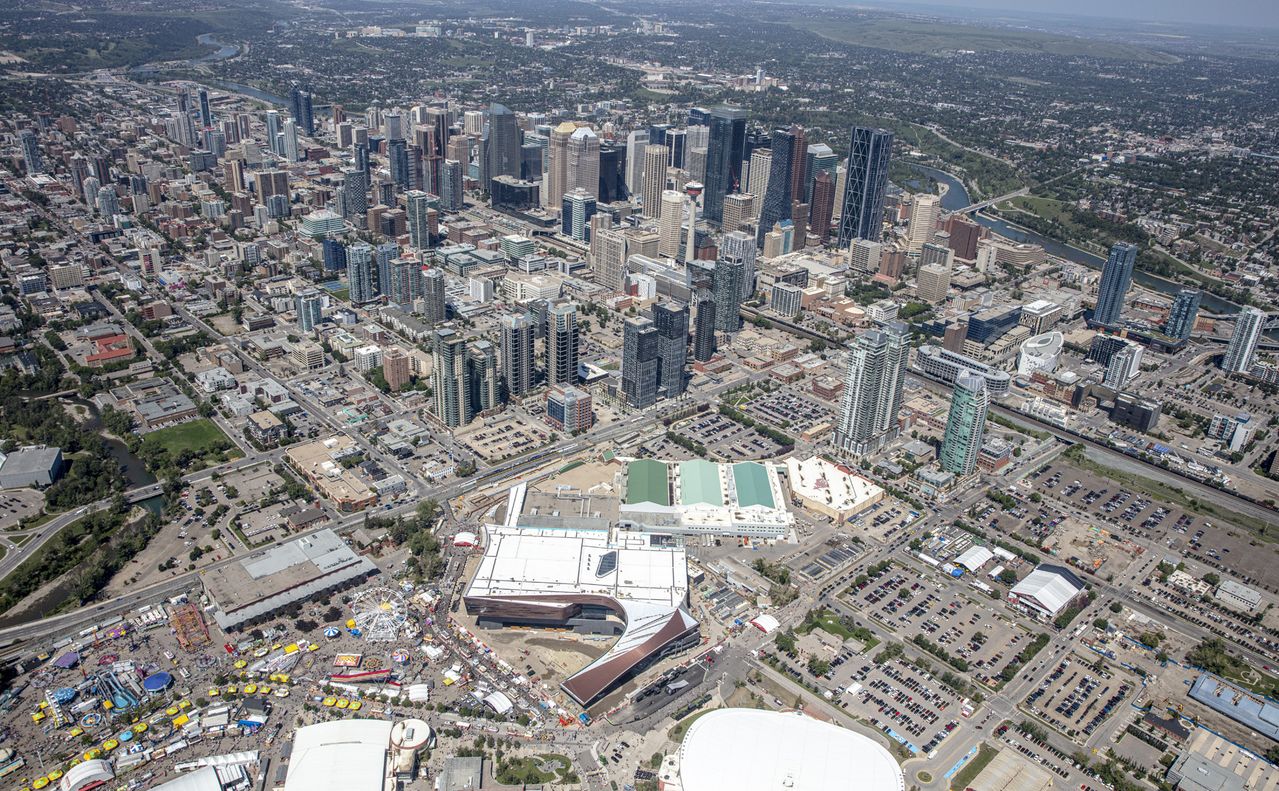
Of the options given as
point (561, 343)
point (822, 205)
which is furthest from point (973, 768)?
point (822, 205)

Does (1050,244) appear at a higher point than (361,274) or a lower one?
lower

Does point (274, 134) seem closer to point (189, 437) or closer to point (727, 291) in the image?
point (189, 437)

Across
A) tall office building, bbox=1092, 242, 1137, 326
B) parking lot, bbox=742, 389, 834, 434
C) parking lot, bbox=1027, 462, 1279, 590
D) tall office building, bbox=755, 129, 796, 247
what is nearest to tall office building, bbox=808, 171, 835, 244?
tall office building, bbox=755, 129, 796, 247

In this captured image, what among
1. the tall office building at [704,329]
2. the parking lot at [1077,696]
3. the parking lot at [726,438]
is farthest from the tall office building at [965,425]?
the tall office building at [704,329]

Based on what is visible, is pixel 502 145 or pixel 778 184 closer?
pixel 778 184

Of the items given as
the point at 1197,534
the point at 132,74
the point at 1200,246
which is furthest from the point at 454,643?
the point at 132,74

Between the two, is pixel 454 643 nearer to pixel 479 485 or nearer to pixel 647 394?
pixel 479 485
